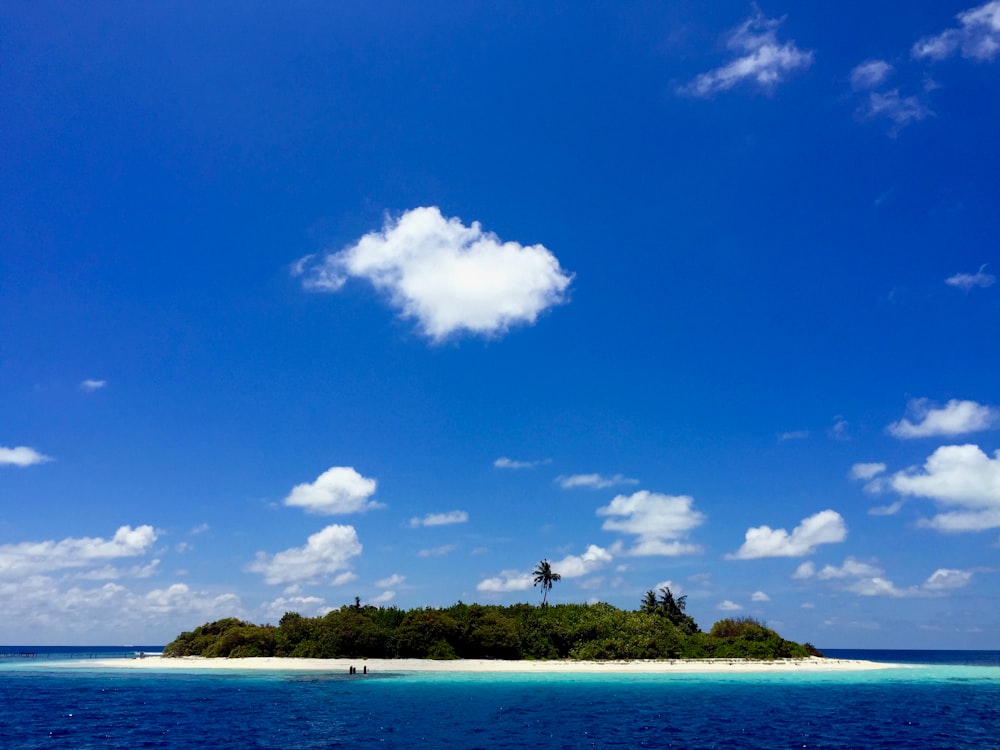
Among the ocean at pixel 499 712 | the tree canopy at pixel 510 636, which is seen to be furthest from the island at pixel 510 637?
the ocean at pixel 499 712

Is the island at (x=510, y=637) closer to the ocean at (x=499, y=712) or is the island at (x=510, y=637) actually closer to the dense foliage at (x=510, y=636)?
the dense foliage at (x=510, y=636)

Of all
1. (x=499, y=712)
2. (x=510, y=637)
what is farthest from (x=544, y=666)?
(x=499, y=712)

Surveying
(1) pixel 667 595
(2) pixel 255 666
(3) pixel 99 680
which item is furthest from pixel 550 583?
(3) pixel 99 680

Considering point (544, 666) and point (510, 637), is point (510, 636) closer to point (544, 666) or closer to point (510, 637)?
point (510, 637)

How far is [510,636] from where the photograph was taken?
10512 centimetres

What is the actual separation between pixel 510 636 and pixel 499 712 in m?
51.4

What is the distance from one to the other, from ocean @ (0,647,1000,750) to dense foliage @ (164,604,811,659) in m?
15.1

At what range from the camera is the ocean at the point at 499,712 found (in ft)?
144

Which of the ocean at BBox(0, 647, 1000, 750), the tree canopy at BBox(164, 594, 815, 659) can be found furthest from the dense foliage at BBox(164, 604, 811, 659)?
the ocean at BBox(0, 647, 1000, 750)

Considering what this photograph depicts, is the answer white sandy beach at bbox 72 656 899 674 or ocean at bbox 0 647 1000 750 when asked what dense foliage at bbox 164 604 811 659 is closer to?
white sandy beach at bbox 72 656 899 674

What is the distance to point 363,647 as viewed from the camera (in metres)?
106

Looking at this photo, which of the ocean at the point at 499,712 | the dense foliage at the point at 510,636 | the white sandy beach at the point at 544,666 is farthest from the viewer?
the dense foliage at the point at 510,636

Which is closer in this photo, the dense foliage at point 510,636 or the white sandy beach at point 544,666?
the white sandy beach at point 544,666

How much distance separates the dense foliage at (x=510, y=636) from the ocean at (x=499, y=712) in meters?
15.1
